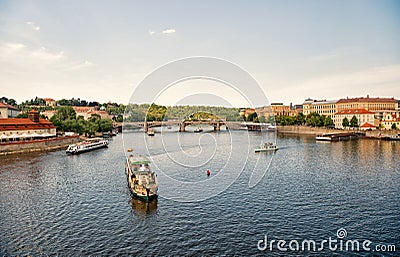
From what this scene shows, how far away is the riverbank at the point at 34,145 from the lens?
51.3 metres

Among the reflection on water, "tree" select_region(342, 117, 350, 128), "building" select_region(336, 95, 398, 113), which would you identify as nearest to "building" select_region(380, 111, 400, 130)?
"tree" select_region(342, 117, 350, 128)

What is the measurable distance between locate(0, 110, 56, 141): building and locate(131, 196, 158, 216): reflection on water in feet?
129

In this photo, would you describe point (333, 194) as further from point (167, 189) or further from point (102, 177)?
point (102, 177)

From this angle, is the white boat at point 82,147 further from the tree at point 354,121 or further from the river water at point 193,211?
the tree at point 354,121

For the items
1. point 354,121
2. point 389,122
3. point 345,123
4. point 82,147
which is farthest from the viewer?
point 345,123

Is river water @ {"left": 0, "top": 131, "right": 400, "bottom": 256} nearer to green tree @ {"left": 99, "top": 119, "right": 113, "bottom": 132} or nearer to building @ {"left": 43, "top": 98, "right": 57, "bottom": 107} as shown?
green tree @ {"left": 99, "top": 119, "right": 113, "bottom": 132}

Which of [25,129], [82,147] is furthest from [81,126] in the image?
[82,147]

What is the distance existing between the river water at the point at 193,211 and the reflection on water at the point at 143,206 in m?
0.07

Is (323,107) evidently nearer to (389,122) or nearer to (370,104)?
(370,104)

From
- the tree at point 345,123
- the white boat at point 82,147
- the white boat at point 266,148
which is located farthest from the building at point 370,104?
the white boat at point 82,147

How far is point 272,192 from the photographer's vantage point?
27734mm

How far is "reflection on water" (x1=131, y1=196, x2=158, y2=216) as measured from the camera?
22484 mm

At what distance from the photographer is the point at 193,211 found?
74.2 ft

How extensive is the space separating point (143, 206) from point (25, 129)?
4378 cm
